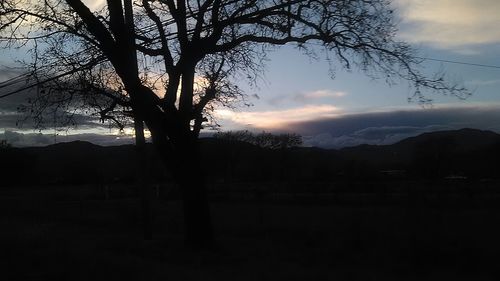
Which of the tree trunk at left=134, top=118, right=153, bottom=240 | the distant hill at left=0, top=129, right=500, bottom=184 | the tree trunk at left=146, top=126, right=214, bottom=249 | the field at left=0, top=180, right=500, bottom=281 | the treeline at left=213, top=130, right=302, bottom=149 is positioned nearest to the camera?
the field at left=0, top=180, right=500, bottom=281

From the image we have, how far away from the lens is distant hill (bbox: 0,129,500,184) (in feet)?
297

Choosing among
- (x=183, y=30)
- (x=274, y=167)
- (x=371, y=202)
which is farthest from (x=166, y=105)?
(x=274, y=167)

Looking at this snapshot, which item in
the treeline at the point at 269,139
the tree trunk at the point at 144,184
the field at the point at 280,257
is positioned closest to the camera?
the field at the point at 280,257

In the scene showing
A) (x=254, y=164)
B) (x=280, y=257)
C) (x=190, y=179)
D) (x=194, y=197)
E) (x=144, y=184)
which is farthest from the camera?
(x=254, y=164)

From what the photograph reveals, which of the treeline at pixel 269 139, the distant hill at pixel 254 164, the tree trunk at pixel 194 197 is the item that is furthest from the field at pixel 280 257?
the treeline at pixel 269 139

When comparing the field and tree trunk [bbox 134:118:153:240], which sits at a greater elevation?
tree trunk [bbox 134:118:153:240]

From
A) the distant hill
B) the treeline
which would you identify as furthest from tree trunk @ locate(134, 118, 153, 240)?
the treeline

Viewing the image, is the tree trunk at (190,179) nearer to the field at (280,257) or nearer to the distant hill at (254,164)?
the field at (280,257)

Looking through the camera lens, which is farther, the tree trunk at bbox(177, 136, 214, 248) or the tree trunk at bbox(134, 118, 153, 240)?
the tree trunk at bbox(134, 118, 153, 240)

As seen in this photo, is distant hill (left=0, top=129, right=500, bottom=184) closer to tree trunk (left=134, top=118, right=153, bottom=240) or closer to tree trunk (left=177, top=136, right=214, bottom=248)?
tree trunk (left=134, top=118, right=153, bottom=240)

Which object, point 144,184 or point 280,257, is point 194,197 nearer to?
point 280,257

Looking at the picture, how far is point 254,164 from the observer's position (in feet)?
367

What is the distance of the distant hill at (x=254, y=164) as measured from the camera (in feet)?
297

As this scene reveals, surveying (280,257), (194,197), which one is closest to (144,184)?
(194,197)
